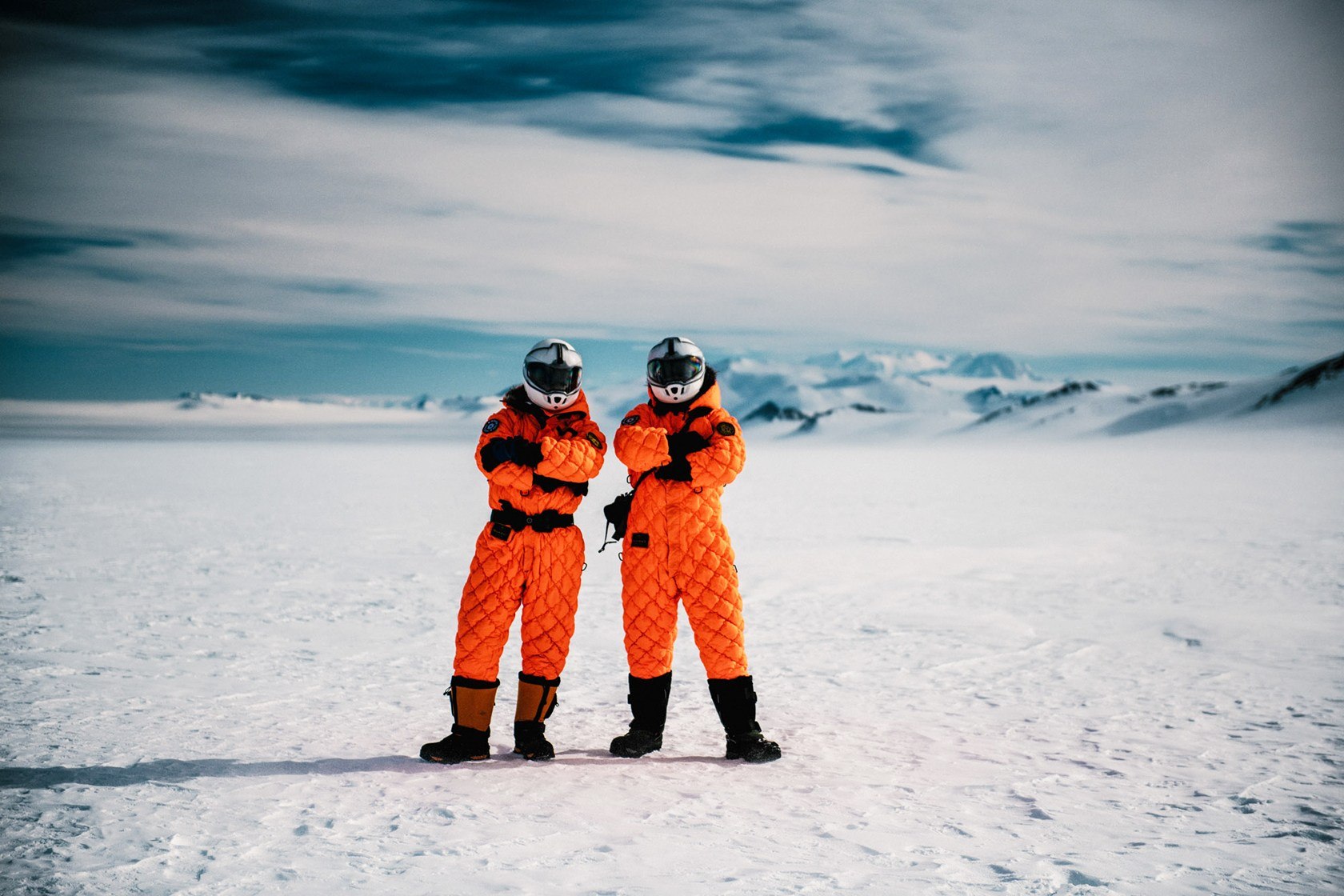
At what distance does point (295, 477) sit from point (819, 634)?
1791 centimetres

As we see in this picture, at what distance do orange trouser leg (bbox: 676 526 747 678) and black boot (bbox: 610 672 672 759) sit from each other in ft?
0.84

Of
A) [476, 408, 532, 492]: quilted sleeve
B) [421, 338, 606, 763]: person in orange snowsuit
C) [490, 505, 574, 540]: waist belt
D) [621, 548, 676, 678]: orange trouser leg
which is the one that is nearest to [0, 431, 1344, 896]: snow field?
[421, 338, 606, 763]: person in orange snowsuit

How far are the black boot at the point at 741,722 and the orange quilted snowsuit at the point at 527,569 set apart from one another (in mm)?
723

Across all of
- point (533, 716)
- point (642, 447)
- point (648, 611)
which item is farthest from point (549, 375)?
point (533, 716)

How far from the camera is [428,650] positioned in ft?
18.5

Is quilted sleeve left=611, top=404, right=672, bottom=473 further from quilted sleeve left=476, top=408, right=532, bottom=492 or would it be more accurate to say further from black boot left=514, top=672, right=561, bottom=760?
black boot left=514, top=672, right=561, bottom=760

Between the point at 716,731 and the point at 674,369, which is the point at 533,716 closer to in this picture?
the point at 716,731

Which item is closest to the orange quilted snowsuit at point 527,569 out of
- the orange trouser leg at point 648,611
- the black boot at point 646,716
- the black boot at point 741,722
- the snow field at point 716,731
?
the orange trouser leg at point 648,611

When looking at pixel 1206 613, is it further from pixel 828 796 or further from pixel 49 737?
pixel 49 737

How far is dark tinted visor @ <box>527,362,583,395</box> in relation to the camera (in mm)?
3943

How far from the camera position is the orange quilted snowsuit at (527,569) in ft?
12.3

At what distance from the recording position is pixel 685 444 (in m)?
3.87

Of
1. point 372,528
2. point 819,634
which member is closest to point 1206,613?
point 819,634

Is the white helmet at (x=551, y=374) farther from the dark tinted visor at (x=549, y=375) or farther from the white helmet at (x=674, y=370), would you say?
the white helmet at (x=674, y=370)
